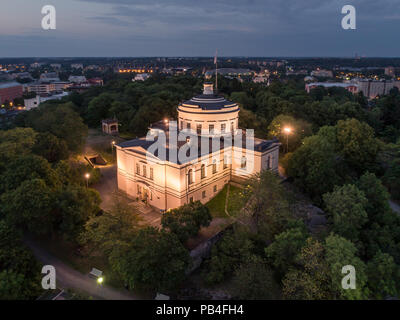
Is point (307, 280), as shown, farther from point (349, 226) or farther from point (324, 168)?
point (324, 168)

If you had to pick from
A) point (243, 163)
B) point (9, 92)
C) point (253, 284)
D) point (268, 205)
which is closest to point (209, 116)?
point (243, 163)

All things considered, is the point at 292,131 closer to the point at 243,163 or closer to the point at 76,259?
the point at 243,163

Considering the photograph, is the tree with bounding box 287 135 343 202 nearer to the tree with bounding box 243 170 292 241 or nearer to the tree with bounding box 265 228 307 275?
the tree with bounding box 243 170 292 241

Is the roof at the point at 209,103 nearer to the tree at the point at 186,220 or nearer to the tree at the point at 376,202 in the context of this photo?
the tree at the point at 186,220

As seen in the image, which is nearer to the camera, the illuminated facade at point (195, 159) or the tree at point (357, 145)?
the illuminated facade at point (195, 159)

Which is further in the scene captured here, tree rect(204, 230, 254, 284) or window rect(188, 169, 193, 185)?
window rect(188, 169, 193, 185)

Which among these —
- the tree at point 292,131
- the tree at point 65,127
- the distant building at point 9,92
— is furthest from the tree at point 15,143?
the distant building at point 9,92

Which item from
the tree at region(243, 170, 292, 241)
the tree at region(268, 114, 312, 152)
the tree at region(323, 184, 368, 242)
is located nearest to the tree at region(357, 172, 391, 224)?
the tree at region(323, 184, 368, 242)
